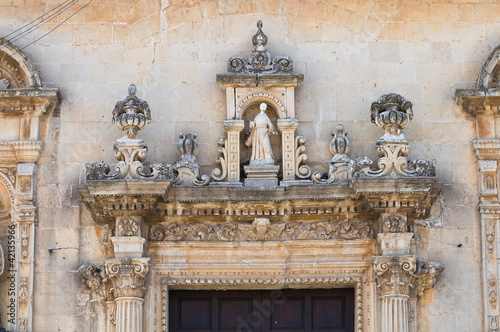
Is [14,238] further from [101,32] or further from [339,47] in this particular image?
[339,47]

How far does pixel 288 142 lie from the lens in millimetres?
16938

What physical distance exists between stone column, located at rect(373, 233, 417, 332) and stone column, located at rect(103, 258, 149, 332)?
2.69 m

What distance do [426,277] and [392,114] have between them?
1.92 m

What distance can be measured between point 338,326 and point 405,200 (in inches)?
68.5

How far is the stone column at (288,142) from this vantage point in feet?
55.3

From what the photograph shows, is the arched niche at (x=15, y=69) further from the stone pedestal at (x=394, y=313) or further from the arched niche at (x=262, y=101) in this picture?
the stone pedestal at (x=394, y=313)

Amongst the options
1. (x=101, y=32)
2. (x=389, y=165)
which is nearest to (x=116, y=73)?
(x=101, y=32)

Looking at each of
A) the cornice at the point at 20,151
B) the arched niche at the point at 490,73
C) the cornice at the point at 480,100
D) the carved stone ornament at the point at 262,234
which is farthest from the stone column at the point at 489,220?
the cornice at the point at 20,151

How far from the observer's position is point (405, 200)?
1633 cm

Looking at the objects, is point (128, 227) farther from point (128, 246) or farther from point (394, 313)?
point (394, 313)

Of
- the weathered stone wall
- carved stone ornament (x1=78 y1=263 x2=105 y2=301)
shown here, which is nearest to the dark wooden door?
carved stone ornament (x1=78 y1=263 x2=105 y2=301)

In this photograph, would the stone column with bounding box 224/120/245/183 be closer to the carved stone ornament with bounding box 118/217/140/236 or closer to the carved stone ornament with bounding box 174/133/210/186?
the carved stone ornament with bounding box 174/133/210/186

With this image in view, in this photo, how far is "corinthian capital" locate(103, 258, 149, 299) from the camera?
16.2m

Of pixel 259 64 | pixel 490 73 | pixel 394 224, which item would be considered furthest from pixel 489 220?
pixel 259 64
